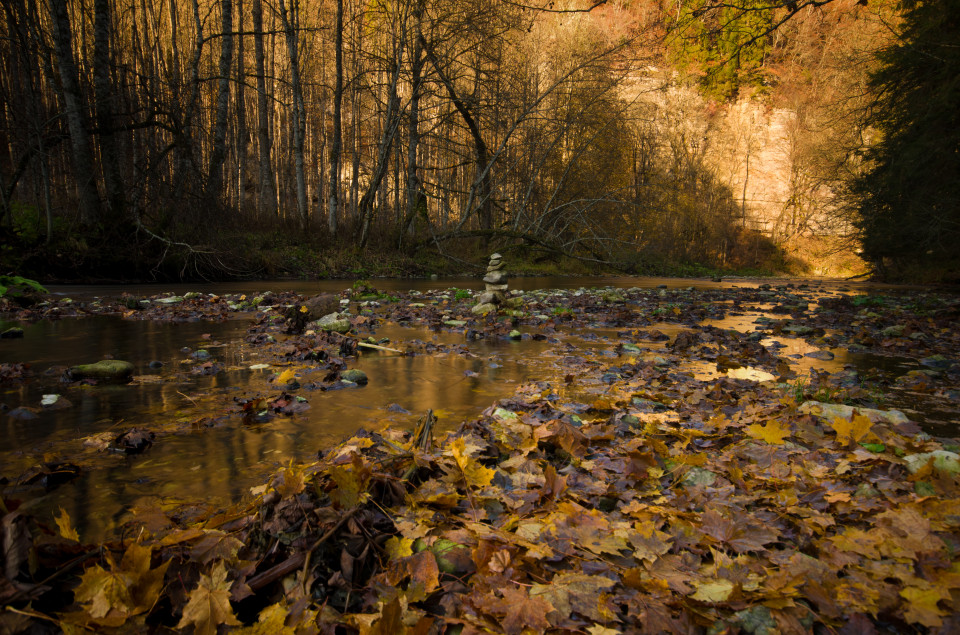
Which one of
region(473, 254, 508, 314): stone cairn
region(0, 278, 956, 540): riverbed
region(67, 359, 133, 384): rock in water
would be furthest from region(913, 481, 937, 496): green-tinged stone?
region(473, 254, 508, 314): stone cairn

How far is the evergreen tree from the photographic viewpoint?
10.0 metres

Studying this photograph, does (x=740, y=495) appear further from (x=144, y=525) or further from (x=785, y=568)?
(x=144, y=525)

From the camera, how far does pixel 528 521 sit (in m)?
1.65

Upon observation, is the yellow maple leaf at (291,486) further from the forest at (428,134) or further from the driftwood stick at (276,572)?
the forest at (428,134)

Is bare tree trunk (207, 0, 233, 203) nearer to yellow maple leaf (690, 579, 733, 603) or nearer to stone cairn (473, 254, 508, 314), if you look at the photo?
stone cairn (473, 254, 508, 314)

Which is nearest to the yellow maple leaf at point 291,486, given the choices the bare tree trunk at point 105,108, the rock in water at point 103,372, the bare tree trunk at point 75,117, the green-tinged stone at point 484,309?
the rock in water at point 103,372

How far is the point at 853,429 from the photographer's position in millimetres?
2352

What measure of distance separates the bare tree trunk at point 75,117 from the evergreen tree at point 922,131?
15.6 metres

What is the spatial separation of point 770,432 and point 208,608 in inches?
93.9

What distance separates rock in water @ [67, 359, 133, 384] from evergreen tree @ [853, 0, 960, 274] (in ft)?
41.5

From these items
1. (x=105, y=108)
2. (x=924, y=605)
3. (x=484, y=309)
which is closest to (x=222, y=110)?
(x=105, y=108)

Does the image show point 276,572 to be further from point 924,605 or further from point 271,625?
point 924,605

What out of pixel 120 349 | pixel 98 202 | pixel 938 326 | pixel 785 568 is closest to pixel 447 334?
pixel 120 349

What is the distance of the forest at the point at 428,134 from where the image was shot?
32.0 feet
